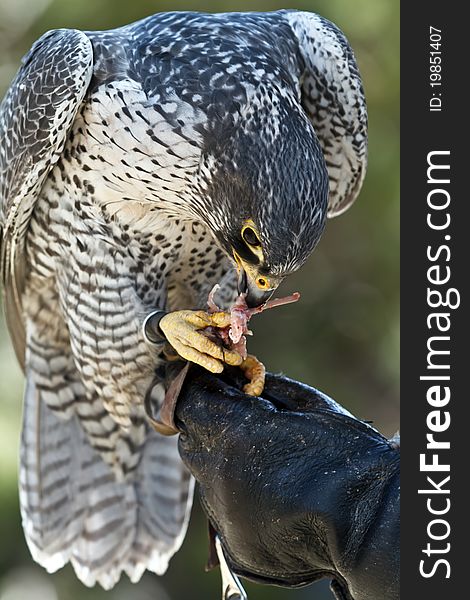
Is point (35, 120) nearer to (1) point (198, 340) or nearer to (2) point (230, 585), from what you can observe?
(1) point (198, 340)

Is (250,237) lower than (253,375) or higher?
higher

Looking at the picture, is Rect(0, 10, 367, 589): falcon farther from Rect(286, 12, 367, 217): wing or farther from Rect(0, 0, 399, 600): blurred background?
Rect(0, 0, 399, 600): blurred background

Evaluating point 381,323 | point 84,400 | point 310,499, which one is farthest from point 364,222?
point 310,499

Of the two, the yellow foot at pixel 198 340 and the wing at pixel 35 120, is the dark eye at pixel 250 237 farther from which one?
the wing at pixel 35 120

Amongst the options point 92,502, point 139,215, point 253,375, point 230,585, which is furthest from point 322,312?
point 230,585

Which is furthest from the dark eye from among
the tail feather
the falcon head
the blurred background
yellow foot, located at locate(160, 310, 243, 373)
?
the blurred background

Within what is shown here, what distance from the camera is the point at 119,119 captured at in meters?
2.56

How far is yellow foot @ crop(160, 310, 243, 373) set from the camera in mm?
2537

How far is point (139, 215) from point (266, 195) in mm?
597

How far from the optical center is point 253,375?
8.30ft

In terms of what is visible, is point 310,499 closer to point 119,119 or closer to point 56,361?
point 119,119

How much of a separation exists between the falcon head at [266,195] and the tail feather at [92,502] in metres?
1.23

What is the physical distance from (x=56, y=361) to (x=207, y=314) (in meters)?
0.93

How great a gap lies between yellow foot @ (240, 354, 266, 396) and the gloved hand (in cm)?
7
